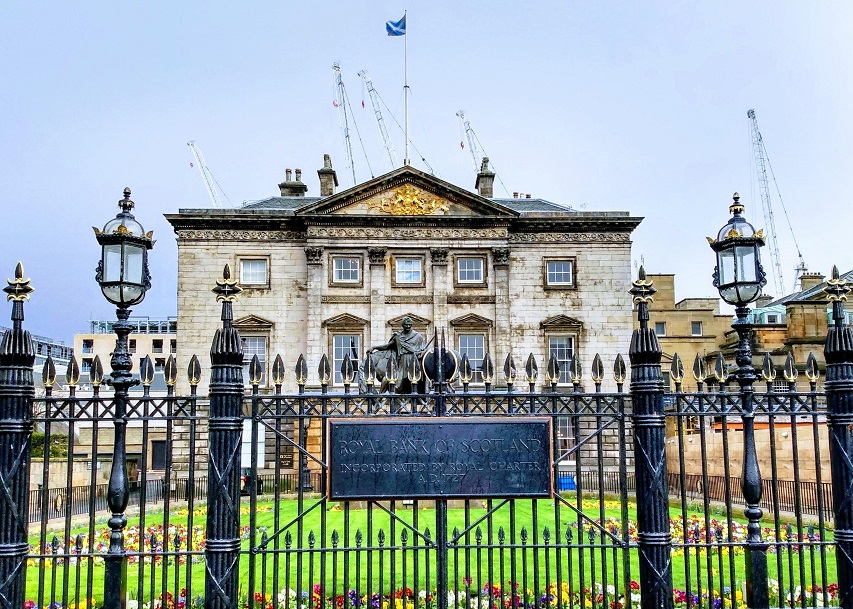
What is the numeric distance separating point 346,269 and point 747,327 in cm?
3096

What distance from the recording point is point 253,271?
3800 centimetres

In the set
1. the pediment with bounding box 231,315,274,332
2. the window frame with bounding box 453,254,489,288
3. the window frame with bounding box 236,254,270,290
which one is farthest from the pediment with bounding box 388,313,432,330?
the window frame with bounding box 236,254,270,290

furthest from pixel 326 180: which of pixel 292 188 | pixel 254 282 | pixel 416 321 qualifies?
pixel 416 321

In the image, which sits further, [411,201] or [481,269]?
[481,269]

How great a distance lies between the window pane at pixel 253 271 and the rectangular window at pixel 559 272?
14.5 m

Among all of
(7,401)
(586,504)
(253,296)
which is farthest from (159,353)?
(7,401)

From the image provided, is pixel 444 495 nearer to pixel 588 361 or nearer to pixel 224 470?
pixel 224 470

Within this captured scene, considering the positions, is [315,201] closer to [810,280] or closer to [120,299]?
[120,299]

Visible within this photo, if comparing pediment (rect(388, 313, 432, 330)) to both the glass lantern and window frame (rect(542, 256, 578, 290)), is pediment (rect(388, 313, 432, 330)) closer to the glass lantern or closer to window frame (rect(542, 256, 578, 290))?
window frame (rect(542, 256, 578, 290))

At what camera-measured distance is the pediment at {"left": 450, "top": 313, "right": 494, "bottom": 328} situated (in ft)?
124

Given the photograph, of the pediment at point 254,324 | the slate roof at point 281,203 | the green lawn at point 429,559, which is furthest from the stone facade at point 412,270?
the green lawn at point 429,559

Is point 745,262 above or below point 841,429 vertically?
above

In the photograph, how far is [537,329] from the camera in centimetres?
3819

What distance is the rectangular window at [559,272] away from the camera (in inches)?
1522
